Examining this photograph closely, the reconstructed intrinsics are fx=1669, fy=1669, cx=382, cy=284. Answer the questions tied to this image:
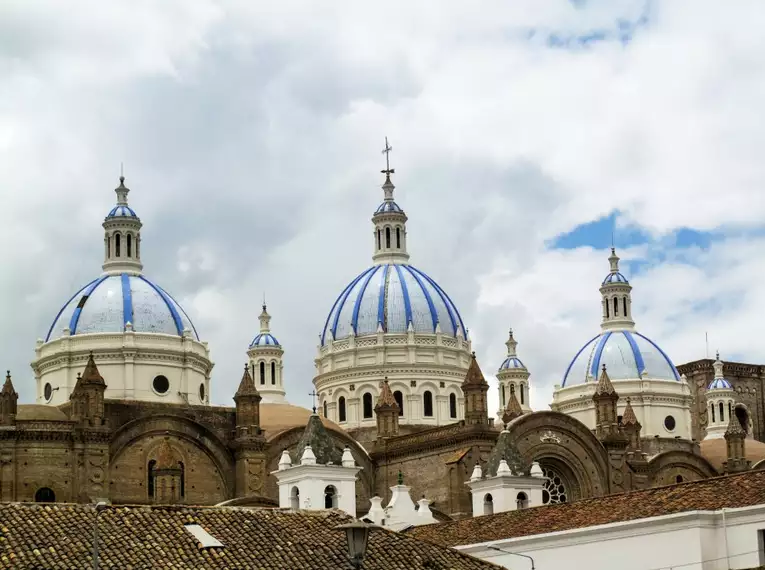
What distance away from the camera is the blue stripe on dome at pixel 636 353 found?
98.5 meters

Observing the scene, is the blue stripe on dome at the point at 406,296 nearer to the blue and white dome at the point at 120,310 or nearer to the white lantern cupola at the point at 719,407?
the blue and white dome at the point at 120,310

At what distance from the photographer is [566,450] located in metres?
81.2

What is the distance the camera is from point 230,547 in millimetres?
37500

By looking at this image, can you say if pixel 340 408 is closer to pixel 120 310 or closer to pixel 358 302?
pixel 358 302

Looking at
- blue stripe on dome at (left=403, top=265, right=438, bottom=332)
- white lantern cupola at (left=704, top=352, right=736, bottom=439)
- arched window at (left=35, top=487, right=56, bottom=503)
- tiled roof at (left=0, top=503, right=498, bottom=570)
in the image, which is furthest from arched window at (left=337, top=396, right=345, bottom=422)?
tiled roof at (left=0, top=503, right=498, bottom=570)

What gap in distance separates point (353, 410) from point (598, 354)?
17.4m

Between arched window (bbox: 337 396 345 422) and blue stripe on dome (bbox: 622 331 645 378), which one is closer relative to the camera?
arched window (bbox: 337 396 345 422)

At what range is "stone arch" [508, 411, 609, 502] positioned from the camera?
261 ft

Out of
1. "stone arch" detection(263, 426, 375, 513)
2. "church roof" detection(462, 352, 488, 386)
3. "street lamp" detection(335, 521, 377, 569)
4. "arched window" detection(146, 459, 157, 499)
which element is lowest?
"street lamp" detection(335, 521, 377, 569)

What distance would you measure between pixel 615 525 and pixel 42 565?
729 inches

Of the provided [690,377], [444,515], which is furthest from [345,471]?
[690,377]

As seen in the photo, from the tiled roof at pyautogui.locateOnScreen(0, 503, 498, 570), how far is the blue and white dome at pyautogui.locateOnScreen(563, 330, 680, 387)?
59.2 meters

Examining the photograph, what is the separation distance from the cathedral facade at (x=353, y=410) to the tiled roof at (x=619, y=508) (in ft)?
51.1

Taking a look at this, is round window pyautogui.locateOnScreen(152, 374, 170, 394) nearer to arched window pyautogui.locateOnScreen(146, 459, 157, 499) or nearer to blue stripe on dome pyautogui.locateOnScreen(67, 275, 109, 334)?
blue stripe on dome pyautogui.locateOnScreen(67, 275, 109, 334)
